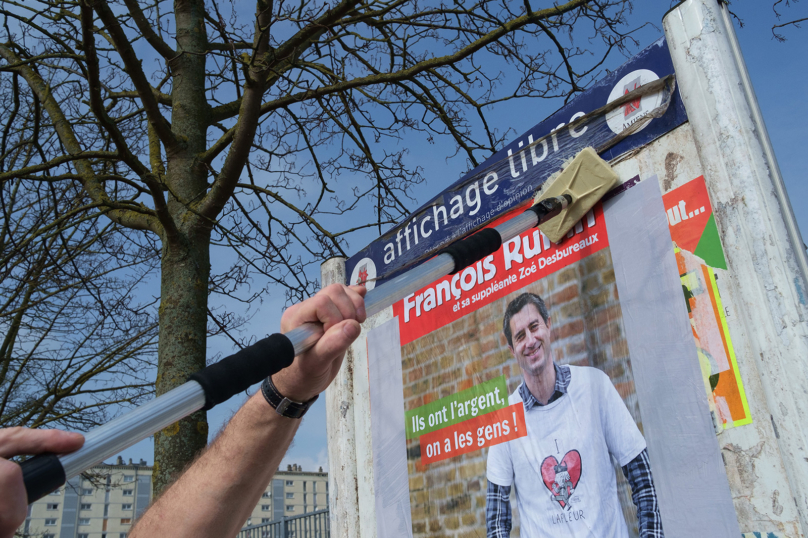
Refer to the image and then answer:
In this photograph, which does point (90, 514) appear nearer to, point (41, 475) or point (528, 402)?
point (528, 402)

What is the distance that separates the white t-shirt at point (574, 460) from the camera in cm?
169

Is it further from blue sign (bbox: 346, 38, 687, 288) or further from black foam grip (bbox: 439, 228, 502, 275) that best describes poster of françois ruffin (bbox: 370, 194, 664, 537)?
black foam grip (bbox: 439, 228, 502, 275)

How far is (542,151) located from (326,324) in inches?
39.6

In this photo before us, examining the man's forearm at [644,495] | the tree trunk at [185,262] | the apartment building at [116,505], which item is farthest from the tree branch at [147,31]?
the apartment building at [116,505]

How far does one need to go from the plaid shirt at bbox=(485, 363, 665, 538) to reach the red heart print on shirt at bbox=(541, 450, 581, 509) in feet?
0.52

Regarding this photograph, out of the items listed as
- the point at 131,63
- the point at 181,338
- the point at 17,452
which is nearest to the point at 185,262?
the point at 181,338

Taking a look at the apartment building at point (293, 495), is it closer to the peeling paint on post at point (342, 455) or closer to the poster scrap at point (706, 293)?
the peeling paint on post at point (342, 455)

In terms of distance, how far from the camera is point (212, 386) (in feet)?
3.86

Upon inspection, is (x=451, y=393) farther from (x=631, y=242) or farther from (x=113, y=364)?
(x=113, y=364)

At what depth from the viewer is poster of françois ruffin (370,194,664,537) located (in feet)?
5.64

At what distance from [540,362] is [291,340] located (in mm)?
893

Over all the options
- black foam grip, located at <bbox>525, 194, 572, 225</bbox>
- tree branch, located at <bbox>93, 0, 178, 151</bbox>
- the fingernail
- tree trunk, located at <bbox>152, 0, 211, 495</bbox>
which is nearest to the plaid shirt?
black foam grip, located at <bbox>525, 194, 572, 225</bbox>

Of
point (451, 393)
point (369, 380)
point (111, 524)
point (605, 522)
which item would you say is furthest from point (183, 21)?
point (111, 524)

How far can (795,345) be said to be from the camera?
129cm
